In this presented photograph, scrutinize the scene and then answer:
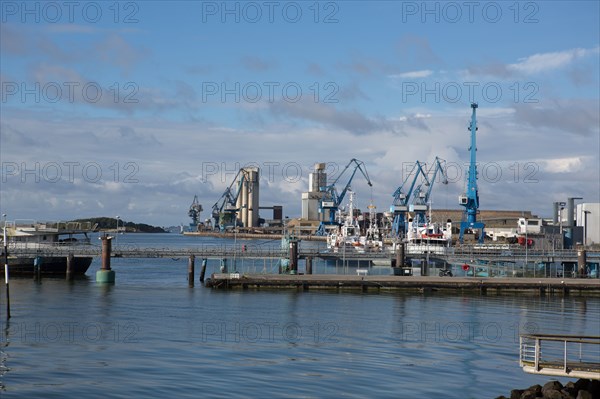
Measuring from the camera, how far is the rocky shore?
82.3 feet

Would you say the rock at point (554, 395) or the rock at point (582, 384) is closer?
the rock at point (554, 395)

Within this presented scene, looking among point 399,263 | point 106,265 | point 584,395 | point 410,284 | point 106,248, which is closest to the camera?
point 584,395

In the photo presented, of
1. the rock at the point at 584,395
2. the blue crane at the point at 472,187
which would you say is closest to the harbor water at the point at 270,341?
the rock at the point at 584,395

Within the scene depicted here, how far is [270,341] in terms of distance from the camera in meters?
44.0

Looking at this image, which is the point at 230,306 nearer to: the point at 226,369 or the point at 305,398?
the point at 226,369

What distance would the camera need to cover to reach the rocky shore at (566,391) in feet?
82.3

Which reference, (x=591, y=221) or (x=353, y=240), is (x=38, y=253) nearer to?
(x=353, y=240)

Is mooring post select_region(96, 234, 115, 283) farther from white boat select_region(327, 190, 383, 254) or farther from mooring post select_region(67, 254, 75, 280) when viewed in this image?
white boat select_region(327, 190, 383, 254)

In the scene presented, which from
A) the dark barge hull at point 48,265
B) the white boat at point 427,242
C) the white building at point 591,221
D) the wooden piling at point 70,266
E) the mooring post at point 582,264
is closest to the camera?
the mooring post at point 582,264

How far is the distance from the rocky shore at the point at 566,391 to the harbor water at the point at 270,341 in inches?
258

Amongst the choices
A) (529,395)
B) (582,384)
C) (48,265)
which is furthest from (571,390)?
(48,265)

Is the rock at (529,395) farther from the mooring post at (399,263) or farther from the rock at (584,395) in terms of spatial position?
the mooring post at (399,263)

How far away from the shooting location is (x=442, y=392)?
3266 cm

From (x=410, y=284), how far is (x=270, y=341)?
30.2 meters
